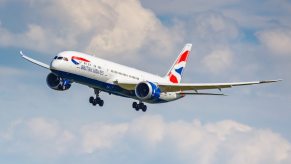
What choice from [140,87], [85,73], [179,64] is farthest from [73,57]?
[179,64]

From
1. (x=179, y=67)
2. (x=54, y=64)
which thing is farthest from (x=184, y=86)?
(x=179, y=67)

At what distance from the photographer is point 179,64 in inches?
5285

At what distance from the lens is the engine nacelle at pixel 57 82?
116875 mm

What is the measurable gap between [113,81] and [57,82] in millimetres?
9791

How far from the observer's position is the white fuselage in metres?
108

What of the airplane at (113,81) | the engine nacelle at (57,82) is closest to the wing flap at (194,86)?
the airplane at (113,81)

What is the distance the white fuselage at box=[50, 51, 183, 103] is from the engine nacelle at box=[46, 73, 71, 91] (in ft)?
19.5

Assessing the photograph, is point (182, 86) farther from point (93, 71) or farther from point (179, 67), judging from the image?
point (179, 67)

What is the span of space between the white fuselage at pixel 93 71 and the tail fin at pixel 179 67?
49.1 feet

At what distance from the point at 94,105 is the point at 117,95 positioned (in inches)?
236

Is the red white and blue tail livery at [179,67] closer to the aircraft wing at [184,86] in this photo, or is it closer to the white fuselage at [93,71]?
the aircraft wing at [184,86]

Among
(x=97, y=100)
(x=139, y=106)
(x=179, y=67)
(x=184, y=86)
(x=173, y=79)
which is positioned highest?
(x=179, y=67)

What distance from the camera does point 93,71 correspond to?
109500 millimetres

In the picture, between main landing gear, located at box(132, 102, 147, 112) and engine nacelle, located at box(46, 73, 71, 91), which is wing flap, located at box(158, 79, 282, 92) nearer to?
main landing gear, located at box(132, 102, 147, 112)
